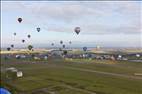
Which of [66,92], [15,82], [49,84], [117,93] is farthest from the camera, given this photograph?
[15,82]

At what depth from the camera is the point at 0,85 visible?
64.6 m

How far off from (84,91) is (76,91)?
1.59m

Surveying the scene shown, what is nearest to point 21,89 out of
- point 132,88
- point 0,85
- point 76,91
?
point 0,85

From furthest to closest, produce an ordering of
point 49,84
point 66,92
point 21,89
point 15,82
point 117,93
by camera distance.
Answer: point 15,82, point 49,84, point 21,89, point 66,92, point 117,93

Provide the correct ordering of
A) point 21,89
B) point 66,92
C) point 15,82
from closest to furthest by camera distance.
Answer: point 66,92
point 21,89
point 15,82

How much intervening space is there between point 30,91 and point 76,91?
32.2 feet

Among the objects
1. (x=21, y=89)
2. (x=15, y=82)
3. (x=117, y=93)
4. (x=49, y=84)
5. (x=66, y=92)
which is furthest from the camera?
(x=15, y=82)

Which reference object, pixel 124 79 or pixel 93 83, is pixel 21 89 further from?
pixel 124 79

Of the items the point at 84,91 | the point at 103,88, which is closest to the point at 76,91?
Result: the point at 84,91

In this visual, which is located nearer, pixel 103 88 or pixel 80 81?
pixel 103 88

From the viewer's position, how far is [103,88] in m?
55.3

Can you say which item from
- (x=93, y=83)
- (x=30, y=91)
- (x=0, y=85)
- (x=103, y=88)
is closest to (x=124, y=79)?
(x=93, y=83)

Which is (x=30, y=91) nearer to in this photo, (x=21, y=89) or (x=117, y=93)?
(x=21, y=89)

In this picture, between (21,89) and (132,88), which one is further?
(21,89)
